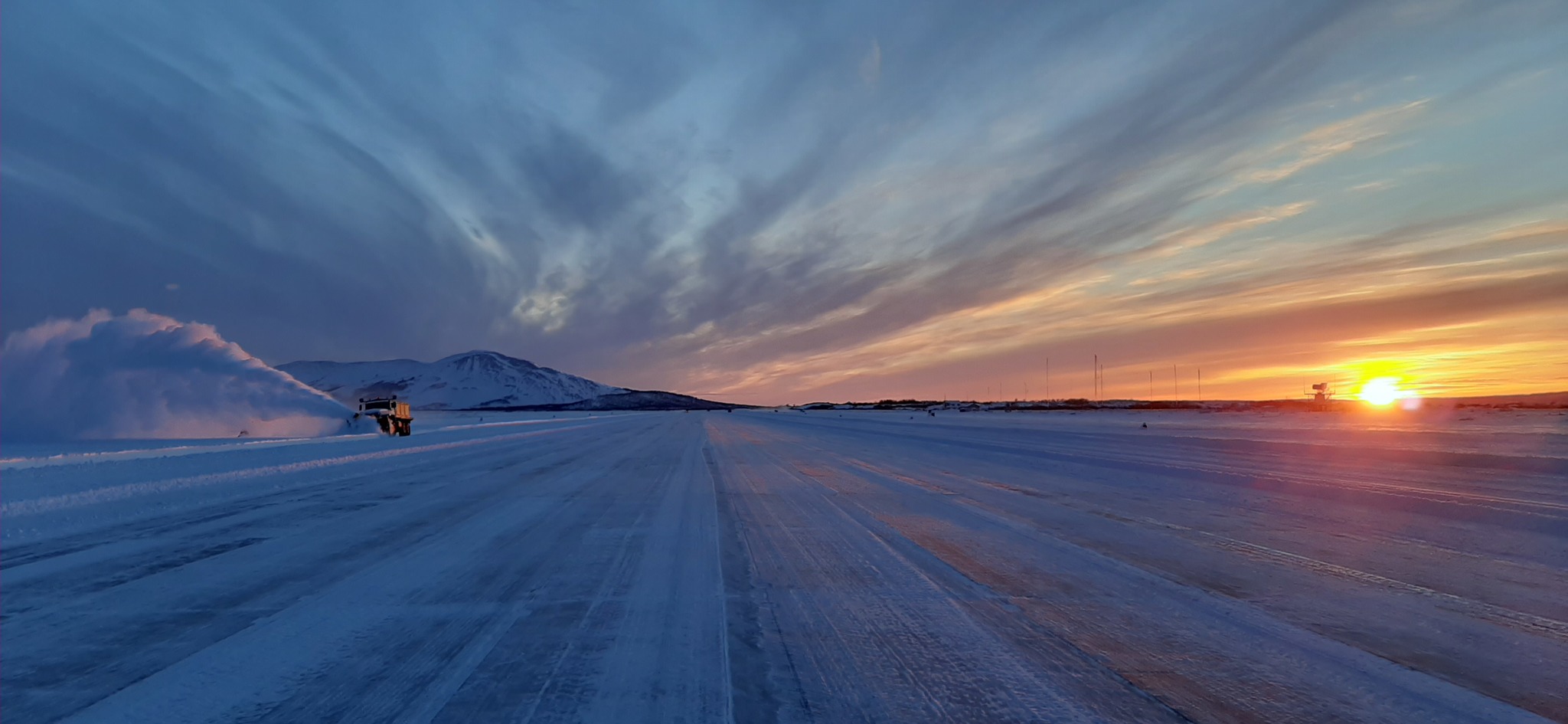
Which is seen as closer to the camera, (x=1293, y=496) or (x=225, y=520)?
(x=225, y=520)

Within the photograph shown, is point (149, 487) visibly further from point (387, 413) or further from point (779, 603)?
point (387, 413)

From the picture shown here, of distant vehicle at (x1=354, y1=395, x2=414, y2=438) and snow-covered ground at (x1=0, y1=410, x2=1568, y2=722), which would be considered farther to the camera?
distant vehicle at (x1=354, y1=395, x2=414, y2=438)

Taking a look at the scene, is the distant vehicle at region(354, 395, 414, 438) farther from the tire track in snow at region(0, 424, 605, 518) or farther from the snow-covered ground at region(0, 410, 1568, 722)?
the snow-covered ground at region(0, 410, 1568, 722)

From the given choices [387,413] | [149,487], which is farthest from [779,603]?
[387,413]

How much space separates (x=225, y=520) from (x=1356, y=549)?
12.3 m

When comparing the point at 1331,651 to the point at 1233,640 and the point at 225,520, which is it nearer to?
the point at 1233,640

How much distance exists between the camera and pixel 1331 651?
353 cm

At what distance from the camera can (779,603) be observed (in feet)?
14.5

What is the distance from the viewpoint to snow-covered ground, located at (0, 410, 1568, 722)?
297 cm

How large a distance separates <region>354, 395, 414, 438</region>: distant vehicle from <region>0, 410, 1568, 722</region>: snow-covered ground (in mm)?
23655

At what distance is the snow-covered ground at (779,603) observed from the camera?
9.73ft

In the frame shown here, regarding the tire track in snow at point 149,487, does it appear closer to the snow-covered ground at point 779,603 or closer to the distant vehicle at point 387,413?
the snow-covered ground at point 779,603

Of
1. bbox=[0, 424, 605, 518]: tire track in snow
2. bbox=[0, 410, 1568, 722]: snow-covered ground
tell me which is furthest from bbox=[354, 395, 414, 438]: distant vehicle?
bbox=[0, 410, 1568, 722]: snow-covered ground

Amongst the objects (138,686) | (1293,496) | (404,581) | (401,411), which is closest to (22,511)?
(404,581)
